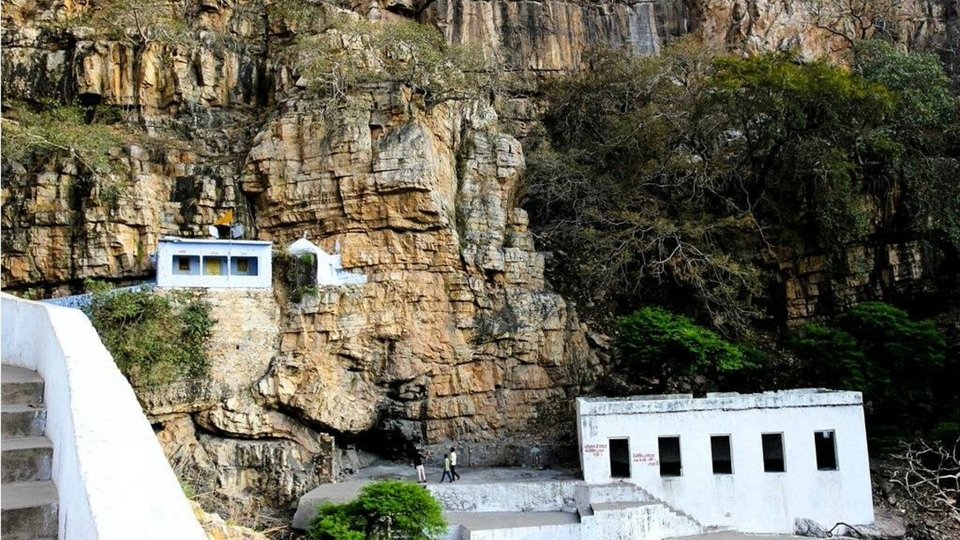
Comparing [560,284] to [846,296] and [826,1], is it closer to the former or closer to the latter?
[846,296]

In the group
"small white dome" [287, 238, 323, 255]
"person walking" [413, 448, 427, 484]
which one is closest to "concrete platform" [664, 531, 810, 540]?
"person walking" [413, 448, 427, 484]

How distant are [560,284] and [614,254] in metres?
2.23

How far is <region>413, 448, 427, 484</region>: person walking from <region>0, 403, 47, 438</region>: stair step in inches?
553

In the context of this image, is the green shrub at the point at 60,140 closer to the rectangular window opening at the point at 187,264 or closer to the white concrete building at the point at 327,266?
the rectangular window opening at the point at 187,264

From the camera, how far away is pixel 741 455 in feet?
56.5

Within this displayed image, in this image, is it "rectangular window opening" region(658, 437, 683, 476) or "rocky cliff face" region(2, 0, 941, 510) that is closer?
"rectangular window opening" region(658, 437, 683, 476)

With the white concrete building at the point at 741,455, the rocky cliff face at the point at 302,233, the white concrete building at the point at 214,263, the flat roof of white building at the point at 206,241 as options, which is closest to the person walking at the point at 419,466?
the rocky cliff face at the point at 302,233

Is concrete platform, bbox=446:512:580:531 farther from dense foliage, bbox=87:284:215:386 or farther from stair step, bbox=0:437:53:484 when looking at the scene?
stair step, bbox=0:437:53:484

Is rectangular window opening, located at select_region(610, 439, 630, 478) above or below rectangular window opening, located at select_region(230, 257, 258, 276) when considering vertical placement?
below

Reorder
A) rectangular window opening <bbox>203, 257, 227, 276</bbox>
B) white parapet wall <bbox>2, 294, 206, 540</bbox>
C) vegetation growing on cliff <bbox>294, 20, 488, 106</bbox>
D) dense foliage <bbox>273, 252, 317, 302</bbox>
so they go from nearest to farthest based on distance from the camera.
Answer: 1. white parapet wall <bbox>2, 294, 206, 540</bbox>
2. rectangular window opening <bbox>203, 257, 227, 276</bbox>
3. dense foliage <bbox>273, 252, 317, 302</bbox>
4. vegetation growing on cliff <bbox>294, 20, 488, 106</bbox>

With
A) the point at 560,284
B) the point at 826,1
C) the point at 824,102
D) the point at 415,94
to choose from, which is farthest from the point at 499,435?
the point at 826,1

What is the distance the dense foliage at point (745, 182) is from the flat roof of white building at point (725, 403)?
16.8ft

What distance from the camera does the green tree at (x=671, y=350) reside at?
19.2 m

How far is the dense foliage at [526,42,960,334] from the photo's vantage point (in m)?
22.2
